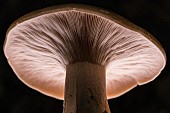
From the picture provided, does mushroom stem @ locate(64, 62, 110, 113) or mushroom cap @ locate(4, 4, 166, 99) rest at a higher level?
mushroom cap @ locate(4, 4, 166, 99)

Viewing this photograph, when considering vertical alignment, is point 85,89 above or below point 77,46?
below

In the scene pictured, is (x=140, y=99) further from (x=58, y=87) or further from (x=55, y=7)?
(x=55, y=7)

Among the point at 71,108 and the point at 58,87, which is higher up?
the point at 58,87

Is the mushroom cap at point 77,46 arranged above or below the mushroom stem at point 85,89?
above

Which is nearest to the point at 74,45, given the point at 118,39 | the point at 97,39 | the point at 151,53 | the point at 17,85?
the point at 97,39

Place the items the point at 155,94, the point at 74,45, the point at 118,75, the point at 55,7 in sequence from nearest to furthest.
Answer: the point at 55,7
the point at 74,45
the point at 118,75
the point at 155,94
